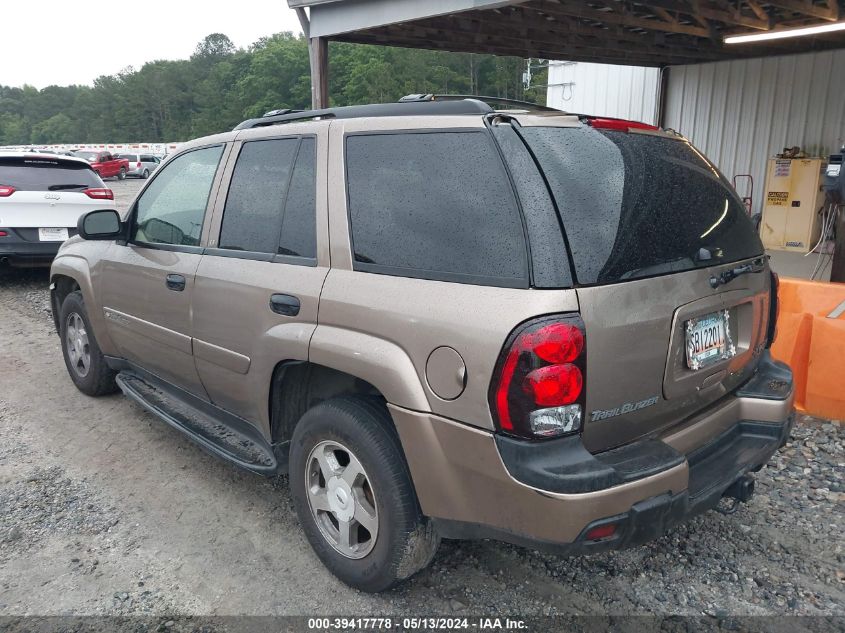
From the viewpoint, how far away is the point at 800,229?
447 inches

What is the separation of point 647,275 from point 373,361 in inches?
39.7

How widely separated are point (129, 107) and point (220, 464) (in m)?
111

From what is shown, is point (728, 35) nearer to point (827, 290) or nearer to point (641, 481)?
point (827, 290)

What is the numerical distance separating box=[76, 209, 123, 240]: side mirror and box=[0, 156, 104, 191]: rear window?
17.5 feet

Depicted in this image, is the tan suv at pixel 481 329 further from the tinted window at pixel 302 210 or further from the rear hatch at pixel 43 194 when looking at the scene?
the rear hatch at pixel 43 194

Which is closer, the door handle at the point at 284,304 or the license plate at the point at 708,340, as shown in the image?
the license plate at the point at 708,340

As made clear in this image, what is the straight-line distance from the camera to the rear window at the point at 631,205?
2104 millimetres

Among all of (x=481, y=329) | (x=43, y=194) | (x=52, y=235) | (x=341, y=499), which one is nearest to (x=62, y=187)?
(x=43, y=194)

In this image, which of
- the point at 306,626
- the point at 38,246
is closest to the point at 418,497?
the point at 306,626

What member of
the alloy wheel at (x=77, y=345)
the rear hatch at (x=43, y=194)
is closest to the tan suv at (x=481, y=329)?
the alloy wheel at (x=77, y=345)

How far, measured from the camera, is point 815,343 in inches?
165

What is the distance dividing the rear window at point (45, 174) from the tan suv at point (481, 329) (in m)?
6.44

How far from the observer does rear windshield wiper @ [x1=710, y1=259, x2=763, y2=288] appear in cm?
244

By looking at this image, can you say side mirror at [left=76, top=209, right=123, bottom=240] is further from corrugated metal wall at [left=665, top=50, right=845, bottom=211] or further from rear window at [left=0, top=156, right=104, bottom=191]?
corrugated metal wall at [left=665, top=50, right=845, bottom=211]
